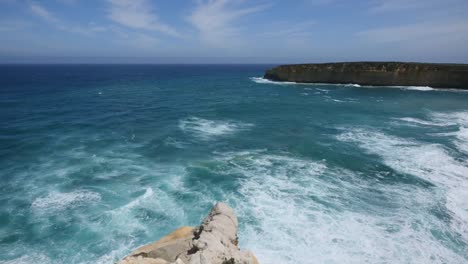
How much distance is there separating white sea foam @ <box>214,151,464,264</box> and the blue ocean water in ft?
0.23

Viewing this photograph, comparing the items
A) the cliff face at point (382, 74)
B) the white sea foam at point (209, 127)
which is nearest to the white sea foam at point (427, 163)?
the white sea foam at point (209, 127)

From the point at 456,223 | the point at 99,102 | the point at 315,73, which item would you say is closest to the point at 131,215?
the point at 456,223

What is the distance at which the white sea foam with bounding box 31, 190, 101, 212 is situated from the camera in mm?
16688

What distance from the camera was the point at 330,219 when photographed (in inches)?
620

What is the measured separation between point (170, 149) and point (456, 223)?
70.6 ft

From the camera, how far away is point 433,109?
45219 mm

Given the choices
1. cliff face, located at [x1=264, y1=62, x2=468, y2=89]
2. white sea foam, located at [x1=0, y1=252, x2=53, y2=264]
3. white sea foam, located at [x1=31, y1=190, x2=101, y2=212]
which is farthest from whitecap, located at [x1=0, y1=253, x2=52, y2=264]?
cliff face, located at [x1=264, y1=62, x2=468, y2=89]

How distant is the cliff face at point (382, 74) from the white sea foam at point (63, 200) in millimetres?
78808

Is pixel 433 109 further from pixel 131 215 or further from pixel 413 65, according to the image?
pixel 131 215

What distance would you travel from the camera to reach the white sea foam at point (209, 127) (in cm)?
3133

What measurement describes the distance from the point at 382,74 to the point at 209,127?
63103 millimetres

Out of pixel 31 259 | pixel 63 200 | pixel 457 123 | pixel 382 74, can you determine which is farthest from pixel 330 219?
pixel 382 74

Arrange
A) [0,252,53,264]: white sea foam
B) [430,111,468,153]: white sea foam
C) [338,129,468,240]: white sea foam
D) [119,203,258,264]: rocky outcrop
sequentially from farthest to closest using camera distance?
[430,111,468,153]: white sea foam, [338,129,468,240]: white sea foam, [0,252,53,264]: white sea foam, [119,203,258,264]: rocky outcrop

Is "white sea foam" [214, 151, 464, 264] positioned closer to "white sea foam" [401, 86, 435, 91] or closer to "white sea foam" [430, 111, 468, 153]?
"white sea foam" [430, 111, 468, 153]
